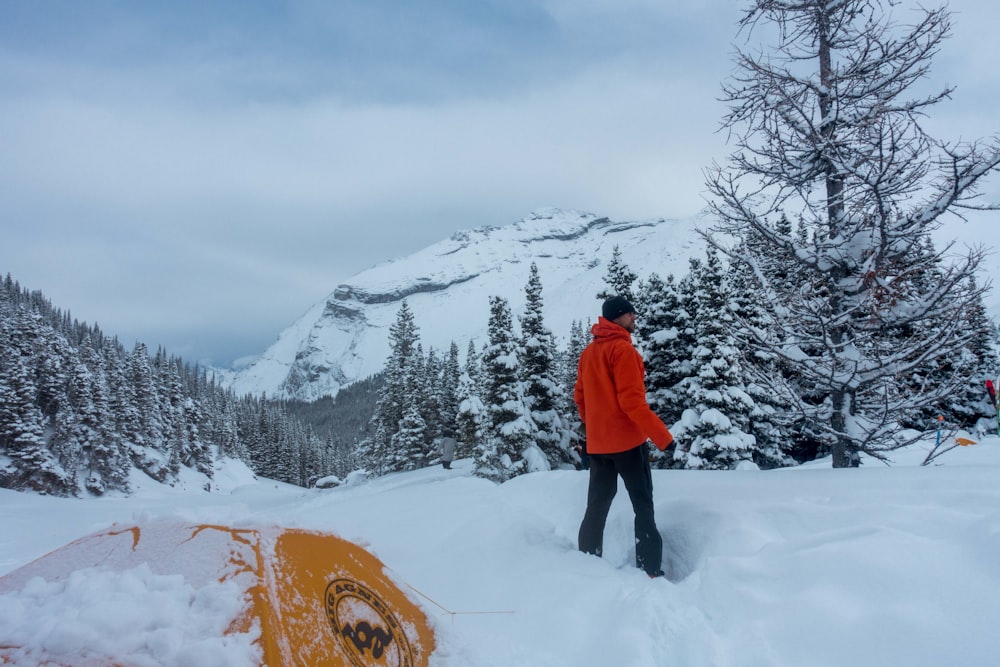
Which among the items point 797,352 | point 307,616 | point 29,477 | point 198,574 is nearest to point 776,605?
point 307,616

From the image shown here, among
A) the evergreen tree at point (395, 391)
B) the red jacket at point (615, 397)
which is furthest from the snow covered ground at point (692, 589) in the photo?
the evergreen tree at point (395, 391)

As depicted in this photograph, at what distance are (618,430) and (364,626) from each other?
2476 mm

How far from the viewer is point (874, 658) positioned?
7.50 feet

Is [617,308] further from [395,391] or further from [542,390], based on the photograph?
[395,391]

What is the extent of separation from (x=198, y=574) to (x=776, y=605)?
9.55 feet

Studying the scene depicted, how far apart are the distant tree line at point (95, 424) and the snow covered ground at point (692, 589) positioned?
39678mm

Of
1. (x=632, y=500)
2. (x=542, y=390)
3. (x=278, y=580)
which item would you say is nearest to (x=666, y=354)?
(x=542, y=390)

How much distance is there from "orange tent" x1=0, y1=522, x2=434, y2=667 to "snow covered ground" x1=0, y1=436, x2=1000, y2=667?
11cm

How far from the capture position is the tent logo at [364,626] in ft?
8.02

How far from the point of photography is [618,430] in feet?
14.1

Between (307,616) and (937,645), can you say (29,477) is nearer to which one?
(307,616)

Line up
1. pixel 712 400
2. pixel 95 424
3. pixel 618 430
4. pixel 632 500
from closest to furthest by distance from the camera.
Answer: pixel 632 500
pixel 618 430
pixel 712 400
pixel 95 424

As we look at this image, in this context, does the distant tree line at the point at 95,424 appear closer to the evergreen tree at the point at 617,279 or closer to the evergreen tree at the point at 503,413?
the evergreen tree at the point at 503,413

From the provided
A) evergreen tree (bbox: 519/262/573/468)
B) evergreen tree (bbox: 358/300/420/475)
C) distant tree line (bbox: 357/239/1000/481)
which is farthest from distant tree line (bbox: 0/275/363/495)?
evergreen tree (bbox: 519/262/573/468)
